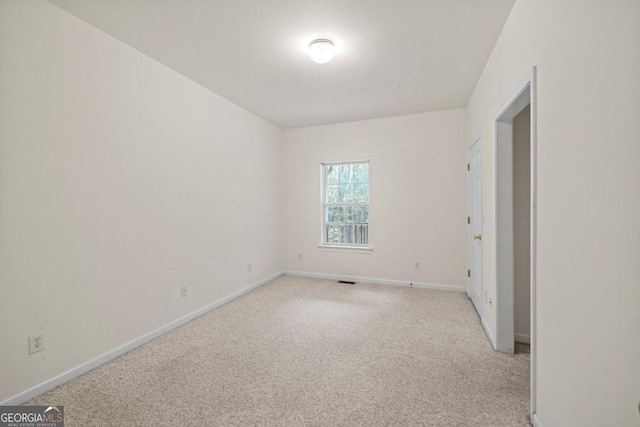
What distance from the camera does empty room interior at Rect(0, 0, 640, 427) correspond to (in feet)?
3.61

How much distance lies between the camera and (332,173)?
5004 mm

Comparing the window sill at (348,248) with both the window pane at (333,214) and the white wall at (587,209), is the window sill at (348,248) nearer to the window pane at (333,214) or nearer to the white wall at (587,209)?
the window pane at (333,214)

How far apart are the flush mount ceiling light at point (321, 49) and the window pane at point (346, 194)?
8.58 ft

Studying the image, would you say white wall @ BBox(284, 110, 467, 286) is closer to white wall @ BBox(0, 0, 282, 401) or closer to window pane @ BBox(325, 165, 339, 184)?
window pane @ BBox(325, 165, 339, 184)

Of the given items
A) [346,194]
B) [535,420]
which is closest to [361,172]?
[346,194]

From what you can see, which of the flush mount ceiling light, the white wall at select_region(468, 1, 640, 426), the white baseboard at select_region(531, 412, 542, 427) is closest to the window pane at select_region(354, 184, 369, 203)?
the flush mount ceiling light

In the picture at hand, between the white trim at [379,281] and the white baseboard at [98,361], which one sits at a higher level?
the white trim at [379,281]

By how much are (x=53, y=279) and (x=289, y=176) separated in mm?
3615

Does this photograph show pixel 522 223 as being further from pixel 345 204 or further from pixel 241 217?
pixel 241 217

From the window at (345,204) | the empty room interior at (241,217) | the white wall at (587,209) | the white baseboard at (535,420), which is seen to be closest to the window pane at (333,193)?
the window at (345,204)

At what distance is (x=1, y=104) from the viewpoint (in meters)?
1.70

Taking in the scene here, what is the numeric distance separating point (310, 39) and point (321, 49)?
12 centimetres

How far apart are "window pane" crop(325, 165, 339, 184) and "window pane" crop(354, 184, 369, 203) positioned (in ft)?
1.36

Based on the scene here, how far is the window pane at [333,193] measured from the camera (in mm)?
4969
